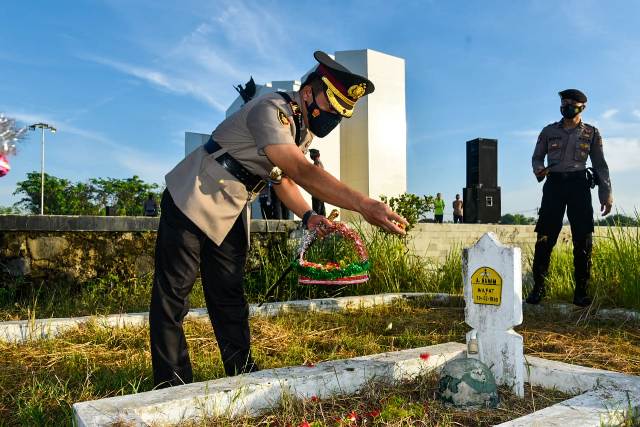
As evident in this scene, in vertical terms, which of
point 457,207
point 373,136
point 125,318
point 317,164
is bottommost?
point 125,318

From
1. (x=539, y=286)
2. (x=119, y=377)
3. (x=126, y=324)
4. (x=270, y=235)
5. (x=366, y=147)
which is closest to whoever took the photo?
(x=119, y=377)

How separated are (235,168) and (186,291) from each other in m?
0.64

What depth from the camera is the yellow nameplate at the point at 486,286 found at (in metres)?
2.46

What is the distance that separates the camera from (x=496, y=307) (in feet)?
8.18

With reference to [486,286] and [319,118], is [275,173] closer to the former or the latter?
[319,118]

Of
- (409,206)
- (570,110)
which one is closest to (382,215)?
(570,110)

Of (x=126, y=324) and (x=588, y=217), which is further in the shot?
(x=588, y=217)

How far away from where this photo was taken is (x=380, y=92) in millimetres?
20375

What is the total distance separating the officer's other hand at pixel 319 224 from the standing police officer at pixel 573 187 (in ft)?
10.2

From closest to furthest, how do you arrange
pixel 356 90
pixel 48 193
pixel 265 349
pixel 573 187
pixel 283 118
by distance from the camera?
pixel 283 118 < pixel 356 90 < pixel 265 349 < pixel 573 187 < pixel 48 193

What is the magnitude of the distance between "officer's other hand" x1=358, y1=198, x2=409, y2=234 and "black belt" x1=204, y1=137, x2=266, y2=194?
76 centimetres

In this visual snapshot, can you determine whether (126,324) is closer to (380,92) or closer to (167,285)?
(167,285)

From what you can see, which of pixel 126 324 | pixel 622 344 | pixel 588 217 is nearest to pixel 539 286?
pixel 588 217

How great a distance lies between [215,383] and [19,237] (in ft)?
13.6
